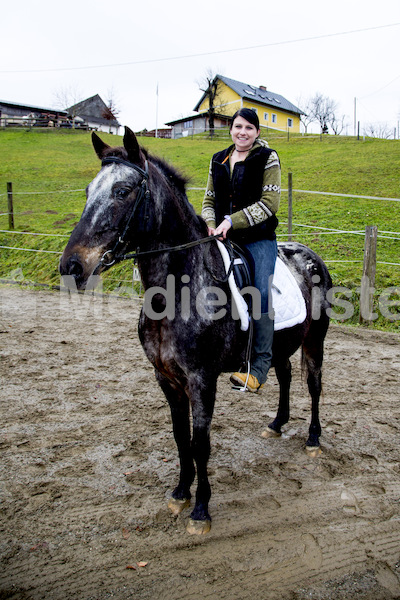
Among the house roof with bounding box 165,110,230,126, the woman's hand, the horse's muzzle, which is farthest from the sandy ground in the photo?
the house roof with bounding box 165,110,230,126

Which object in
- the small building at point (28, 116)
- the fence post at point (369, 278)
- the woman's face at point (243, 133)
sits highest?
the small building at point (28, 116)

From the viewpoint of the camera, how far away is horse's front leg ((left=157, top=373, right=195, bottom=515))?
2760 millimetres

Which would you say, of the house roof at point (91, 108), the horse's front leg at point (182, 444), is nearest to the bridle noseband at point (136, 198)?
the horse's front leg at point (182, 444)

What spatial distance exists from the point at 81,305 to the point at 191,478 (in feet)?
20.7

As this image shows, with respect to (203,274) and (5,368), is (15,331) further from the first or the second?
(203,274)

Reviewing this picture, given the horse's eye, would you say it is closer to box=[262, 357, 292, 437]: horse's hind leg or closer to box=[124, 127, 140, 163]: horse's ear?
box=[124, 127, 140, 163]: horse's ear

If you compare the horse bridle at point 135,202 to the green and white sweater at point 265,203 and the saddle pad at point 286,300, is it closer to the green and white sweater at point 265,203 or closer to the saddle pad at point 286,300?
the green and white sweater at point 265,203

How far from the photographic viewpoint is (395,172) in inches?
712

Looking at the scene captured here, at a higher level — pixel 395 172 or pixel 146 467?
pixel 395 172

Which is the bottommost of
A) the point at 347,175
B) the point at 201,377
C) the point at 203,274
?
the point at 201,377

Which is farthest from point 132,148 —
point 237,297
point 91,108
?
point 91,108

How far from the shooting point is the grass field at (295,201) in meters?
9.43

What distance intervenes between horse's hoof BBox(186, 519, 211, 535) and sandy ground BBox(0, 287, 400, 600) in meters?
0.04

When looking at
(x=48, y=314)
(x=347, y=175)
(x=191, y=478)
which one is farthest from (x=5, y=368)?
(x=347, y=175)
